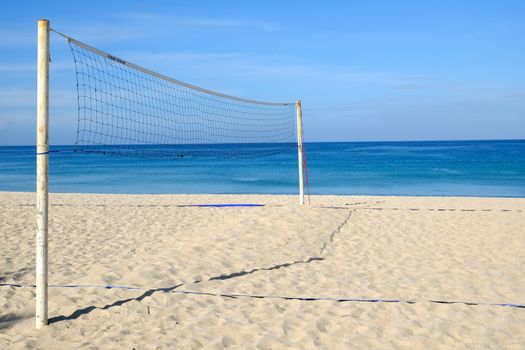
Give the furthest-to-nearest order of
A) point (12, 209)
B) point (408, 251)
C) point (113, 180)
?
point (113, 180) < point (12, 209) < point (408, 251)

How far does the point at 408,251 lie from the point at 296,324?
3.58m

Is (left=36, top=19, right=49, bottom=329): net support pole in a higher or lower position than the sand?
higher

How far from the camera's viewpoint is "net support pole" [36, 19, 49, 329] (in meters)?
3.72

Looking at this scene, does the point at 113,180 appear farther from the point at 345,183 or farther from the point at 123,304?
the point at 123,304

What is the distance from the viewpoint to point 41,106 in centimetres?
372

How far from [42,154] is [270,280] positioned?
2.74 metres

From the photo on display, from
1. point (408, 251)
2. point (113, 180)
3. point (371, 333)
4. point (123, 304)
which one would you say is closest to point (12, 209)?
point (123, 304)

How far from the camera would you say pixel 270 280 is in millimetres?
5500

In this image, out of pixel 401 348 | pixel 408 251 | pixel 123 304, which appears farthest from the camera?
pixel 408 251

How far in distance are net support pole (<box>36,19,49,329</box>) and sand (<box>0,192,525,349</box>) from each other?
1.30 feet

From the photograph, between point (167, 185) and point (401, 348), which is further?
point (167, 185)

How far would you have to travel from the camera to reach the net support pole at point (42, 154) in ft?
12.2

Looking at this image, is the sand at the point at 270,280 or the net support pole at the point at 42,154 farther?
the sand at the point at 270,280

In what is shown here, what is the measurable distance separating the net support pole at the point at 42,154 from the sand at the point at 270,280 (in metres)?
0.40
